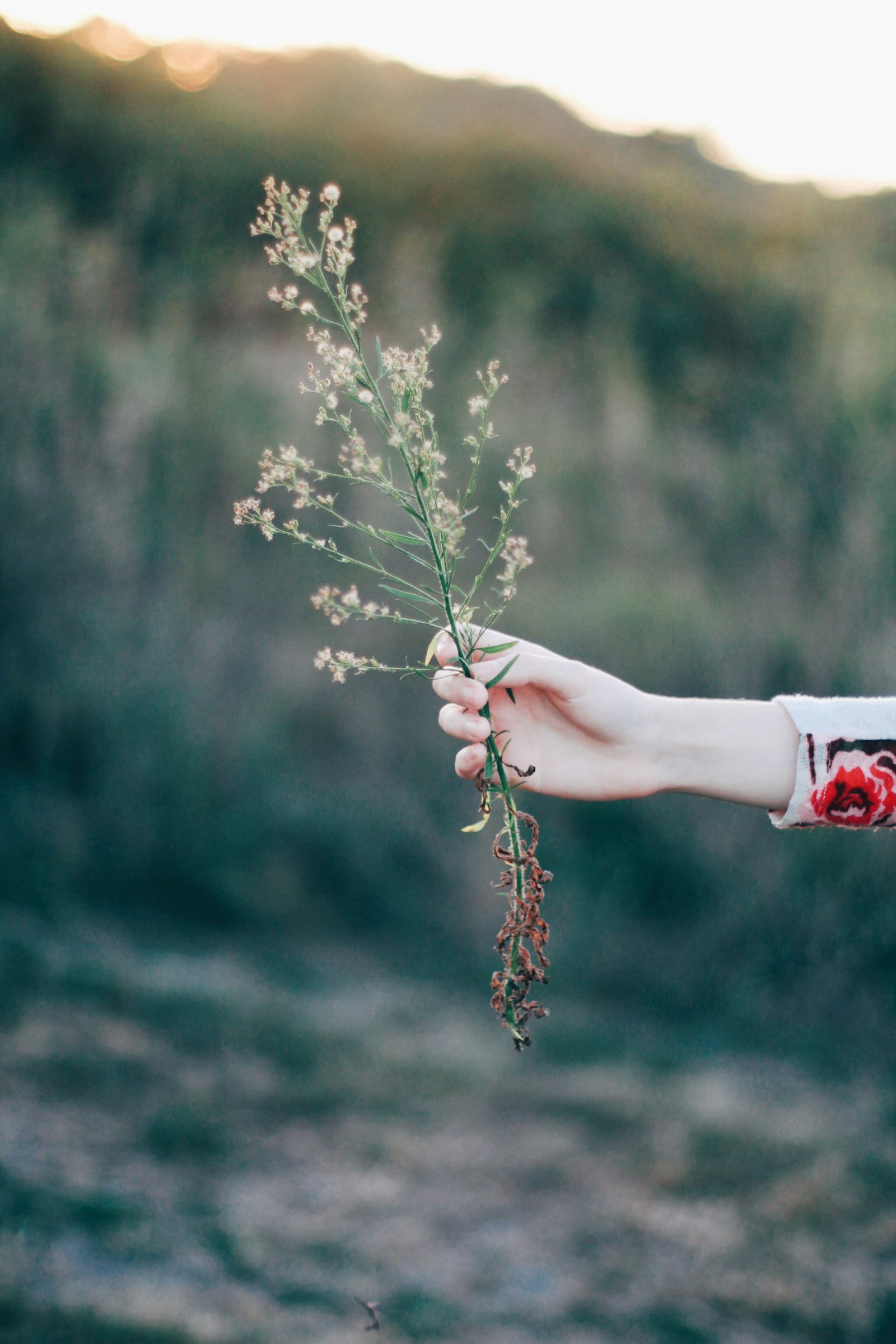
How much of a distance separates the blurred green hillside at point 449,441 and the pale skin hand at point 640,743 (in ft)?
7.90

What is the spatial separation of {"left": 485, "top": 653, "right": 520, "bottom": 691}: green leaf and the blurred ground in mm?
2705

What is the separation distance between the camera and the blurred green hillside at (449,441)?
390 cm

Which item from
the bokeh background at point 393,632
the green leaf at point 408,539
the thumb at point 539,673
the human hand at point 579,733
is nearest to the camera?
the green leaf at point 408,539

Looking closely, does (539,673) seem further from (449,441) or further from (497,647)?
(449,441)

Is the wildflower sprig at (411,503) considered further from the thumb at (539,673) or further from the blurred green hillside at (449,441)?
the blurred green hillside at (449,441)

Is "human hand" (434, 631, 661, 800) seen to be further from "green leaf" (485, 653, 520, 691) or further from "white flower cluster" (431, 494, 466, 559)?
"white flower cluster" (431, 494, 466, 559)

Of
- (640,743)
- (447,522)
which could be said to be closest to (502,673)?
(447,522)

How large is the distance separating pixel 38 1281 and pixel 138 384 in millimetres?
3405

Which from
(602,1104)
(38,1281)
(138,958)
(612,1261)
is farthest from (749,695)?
(38,1281)

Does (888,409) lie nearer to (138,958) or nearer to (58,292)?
(58,292)

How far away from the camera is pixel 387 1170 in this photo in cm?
352

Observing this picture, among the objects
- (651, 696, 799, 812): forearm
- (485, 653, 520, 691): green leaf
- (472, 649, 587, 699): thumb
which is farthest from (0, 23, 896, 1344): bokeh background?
(485, 653, 520, 691): green leaf

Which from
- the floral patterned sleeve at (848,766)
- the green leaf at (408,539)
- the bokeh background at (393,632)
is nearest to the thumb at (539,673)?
the green leaf at (408,539)

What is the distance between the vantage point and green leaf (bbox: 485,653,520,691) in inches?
46.0
